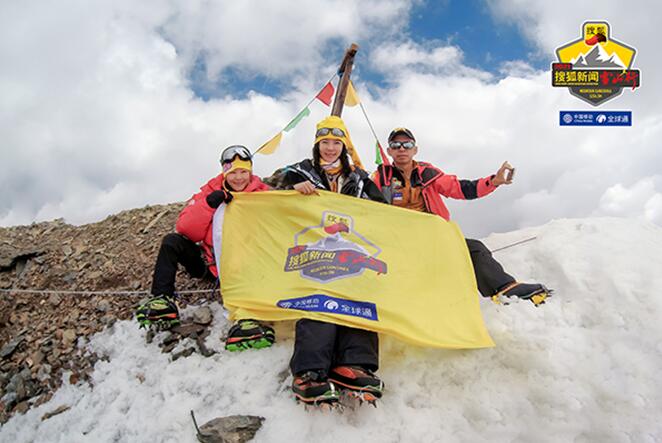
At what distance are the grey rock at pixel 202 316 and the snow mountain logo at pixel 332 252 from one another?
1196 millimetres

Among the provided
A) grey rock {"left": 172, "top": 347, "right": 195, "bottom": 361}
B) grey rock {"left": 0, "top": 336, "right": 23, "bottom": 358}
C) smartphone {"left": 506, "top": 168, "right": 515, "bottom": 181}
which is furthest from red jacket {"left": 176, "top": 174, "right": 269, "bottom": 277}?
smartphone {"left": 506, "top": 168, "right": 515, "bottom": 181}

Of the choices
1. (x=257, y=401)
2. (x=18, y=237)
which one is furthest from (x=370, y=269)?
(x=18, y=237)

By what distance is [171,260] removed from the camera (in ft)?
16.5

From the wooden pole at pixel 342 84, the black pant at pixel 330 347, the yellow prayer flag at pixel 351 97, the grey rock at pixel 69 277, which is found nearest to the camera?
the black pant at pixel 330 347

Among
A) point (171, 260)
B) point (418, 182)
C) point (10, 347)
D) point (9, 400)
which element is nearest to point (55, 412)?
point (9, 400)

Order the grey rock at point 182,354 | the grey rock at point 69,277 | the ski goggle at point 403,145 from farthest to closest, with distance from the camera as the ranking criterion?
1. the grey rock at point 69,277
2. the ski goggle at point 403,145
3. the grey rock at point 182,354

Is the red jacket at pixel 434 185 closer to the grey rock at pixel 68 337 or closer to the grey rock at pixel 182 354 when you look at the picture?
the grey rock at pixel 182 354

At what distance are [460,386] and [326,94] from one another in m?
7.33

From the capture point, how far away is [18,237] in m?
9.39

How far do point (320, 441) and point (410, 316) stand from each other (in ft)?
4.41

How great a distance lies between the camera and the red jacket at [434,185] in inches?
223

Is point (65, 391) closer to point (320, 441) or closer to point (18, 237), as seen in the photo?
point (320, 441)

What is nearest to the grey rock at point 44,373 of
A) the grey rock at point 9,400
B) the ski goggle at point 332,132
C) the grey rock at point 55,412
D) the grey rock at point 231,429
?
the grey rock at point 9,400

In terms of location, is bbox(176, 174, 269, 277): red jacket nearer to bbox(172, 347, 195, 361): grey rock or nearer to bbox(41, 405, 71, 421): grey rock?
bbox(172, 347, 195, 361): grey rock
